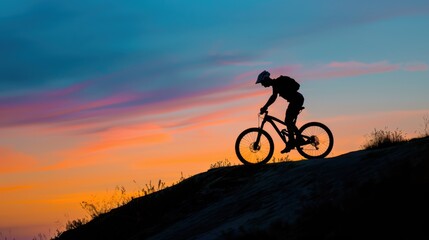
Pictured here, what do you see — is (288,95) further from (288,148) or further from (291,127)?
(288,148)

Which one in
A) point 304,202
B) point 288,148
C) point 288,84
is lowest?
point 304,202

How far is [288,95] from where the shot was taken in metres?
13.9

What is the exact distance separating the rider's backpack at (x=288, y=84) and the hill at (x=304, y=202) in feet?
8.10

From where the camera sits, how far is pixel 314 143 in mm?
14453

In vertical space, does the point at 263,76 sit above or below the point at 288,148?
above

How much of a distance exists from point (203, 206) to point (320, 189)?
148 inches

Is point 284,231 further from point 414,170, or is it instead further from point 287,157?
point 287,157

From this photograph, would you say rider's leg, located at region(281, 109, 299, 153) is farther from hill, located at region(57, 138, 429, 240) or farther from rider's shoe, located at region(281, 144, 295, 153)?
hill, located at region(57, 138, 429, 240)

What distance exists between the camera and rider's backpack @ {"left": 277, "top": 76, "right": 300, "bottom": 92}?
13984mm

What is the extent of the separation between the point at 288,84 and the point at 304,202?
6.29 m

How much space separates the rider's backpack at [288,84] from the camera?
14.0 metres

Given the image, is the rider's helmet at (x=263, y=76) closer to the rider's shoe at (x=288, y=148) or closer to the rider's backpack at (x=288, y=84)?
the rider's backpack at (x=288, y=84)

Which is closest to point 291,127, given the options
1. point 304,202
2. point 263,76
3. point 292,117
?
point 292,117

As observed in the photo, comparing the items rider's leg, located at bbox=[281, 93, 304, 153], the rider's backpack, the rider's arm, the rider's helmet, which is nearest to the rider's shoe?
rider's leg, located at bbox=[281, 93, 304, 153]
